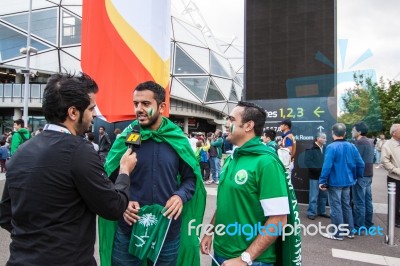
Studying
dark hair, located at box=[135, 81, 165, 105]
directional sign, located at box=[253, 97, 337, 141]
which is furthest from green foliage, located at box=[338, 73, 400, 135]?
dark hair, located at box=[135, 81, 165, 105]

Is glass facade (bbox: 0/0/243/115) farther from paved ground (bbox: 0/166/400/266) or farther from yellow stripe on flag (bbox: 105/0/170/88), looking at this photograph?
yellow stripe on flag (bbox: 105/0/170/88)

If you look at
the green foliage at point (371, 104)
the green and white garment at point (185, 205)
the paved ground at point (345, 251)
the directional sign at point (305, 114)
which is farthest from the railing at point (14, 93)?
the green and white garment at point (185, 205)

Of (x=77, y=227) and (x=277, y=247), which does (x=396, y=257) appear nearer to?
(x=277, y=247)

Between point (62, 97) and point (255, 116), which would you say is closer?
point (62, 97)

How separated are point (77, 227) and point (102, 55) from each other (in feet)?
4.89

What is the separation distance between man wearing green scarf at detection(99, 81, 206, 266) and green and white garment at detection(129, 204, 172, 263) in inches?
2.5

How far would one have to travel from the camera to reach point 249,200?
1.91m

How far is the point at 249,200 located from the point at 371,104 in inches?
627

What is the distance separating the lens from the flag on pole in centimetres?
247

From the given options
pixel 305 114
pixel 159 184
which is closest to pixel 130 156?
pixel 159 184

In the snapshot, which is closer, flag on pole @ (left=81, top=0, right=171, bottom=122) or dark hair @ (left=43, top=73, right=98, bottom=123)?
dark hair @ (left=43, top=73, right=98, bottom=123)

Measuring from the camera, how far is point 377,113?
15.1m

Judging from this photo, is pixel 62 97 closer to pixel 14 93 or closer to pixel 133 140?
pixel 133 140

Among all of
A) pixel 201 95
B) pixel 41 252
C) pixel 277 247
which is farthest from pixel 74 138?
pixel 201 95
